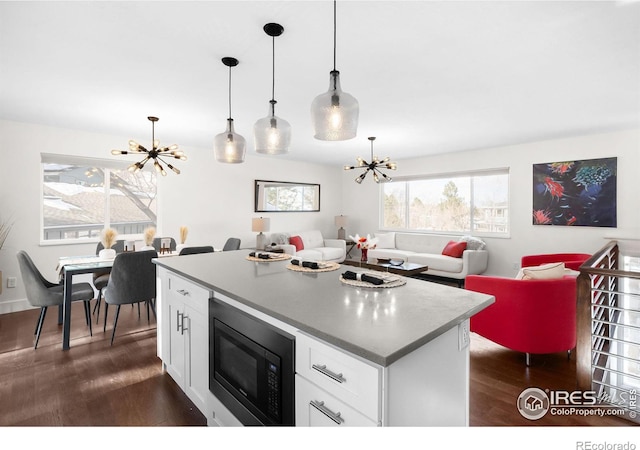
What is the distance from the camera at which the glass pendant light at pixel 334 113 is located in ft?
4.75

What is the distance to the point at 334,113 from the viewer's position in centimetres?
145

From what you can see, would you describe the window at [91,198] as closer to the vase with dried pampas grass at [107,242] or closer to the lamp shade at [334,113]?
the vase with dried pampas grass at [107,242]

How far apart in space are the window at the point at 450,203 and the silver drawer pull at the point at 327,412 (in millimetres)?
5327

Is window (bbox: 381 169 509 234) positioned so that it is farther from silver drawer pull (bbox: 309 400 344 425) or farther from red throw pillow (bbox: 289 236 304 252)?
silver drawer pull (bbox: 309 400 344 425)

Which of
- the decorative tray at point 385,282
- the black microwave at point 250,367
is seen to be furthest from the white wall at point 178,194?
the decorative tray at point 385,282

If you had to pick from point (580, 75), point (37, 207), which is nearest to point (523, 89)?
point (580, 75)

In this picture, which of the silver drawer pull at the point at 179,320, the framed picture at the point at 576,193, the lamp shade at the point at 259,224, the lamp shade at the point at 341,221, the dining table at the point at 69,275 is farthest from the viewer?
the lamp shade at the point at 341,221

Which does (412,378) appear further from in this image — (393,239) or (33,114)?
(393,239)

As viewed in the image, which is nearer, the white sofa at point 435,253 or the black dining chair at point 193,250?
the black dining chair at point 193,250

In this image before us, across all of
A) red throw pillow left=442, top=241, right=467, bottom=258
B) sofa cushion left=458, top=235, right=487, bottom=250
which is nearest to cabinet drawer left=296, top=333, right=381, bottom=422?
red throw pillow left=442, top=241, right=467, bottom=258

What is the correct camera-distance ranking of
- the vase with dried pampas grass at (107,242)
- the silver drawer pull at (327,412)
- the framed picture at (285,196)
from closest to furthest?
the silver drawer pull at (327,412) < the vase with dried pampas grass at (107,242) < the framed picture at (285,196)

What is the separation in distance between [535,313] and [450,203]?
394 centimetres

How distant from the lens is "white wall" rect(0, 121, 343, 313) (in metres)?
3.86

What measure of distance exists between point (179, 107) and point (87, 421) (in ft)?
9.11
